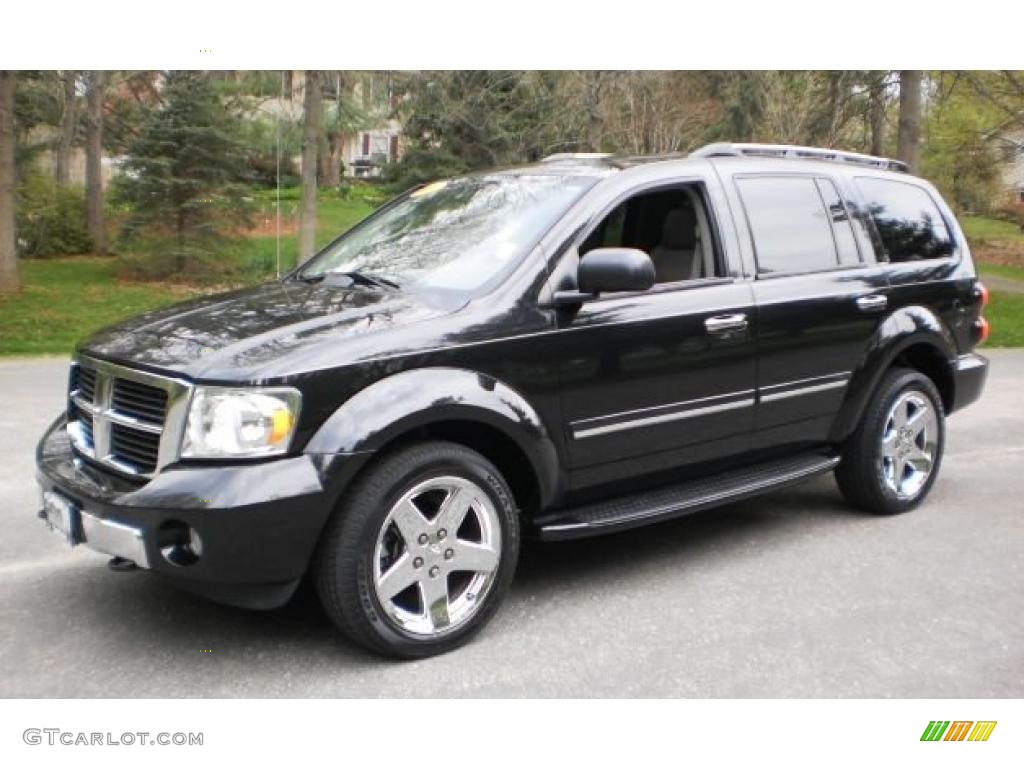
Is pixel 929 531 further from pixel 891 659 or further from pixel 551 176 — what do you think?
pixel 551 176

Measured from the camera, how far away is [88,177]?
21.9 metres

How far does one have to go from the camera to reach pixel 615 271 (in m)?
3.99

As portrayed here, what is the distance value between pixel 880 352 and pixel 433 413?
2.76 meters

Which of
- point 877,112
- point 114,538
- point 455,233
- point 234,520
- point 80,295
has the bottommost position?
point 80,295

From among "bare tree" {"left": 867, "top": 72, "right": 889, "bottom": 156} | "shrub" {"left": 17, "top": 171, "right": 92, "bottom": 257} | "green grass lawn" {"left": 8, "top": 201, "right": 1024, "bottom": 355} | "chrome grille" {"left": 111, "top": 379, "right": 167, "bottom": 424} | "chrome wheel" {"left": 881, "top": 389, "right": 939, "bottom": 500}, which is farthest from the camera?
"shrub" {"left": 17, "top": 171, "right": 92, "bottom": 257}

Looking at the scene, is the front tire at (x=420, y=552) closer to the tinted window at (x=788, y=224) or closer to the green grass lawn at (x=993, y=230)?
the tinted window at (x=788, y=224)

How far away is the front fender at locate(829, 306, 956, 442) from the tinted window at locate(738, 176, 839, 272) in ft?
1.58

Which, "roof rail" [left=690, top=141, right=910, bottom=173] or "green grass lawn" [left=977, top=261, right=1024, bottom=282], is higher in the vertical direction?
"roof rail" [left=690, top=141, right=910, bottom=173]

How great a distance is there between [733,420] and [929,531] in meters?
1.41

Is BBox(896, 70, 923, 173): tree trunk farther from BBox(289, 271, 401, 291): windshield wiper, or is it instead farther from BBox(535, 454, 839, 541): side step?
BBox(289, 271, 401, 291): windshield wiper

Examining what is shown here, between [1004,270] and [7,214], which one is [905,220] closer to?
[7,214]

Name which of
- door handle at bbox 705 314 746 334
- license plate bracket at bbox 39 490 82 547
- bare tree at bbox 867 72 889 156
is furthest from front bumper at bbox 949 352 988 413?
bare tree at bbox 867 72 889 156

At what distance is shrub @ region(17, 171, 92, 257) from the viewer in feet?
71.6
